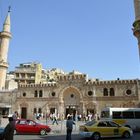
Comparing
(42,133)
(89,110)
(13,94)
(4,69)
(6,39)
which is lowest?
(42,133)

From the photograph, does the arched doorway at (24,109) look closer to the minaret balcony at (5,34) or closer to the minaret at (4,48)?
the minaret at (4,48)

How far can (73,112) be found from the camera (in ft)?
136

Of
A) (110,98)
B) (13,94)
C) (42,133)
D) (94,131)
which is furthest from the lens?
(13,94)

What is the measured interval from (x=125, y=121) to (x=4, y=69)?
28.6 metres

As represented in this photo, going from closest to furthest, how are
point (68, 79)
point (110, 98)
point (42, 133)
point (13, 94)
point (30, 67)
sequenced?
point (42, 133), point (110, 98), point (68, 79), point (13, 94), point (30, 67)

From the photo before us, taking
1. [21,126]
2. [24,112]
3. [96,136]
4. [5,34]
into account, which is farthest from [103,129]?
[5,34]

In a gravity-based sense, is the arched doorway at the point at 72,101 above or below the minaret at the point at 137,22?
below

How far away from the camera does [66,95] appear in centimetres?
4222

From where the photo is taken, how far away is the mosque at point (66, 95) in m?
38.7

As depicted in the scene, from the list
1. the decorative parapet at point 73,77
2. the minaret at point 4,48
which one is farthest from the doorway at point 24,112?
the decorative parapet at point 73,77

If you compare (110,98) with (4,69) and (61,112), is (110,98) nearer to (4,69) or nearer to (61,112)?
(61,112)

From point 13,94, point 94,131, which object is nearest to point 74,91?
point 13,94

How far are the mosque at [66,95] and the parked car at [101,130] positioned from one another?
22508 mm

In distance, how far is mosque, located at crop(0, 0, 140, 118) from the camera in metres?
38.7
